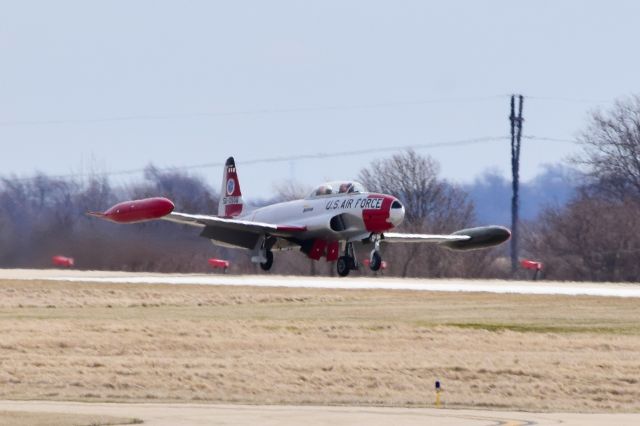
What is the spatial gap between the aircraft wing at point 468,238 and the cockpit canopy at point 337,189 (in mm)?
3702

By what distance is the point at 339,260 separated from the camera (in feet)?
181

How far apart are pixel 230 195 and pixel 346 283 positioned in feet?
19.1

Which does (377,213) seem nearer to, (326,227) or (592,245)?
(326,227)

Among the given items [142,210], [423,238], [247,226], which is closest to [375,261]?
[247,226]

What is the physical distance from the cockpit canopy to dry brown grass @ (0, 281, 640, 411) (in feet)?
11.7

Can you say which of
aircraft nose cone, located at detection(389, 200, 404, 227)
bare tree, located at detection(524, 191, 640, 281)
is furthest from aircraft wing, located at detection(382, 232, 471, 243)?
bare tree, located at detection(524, 191, 640, 281)

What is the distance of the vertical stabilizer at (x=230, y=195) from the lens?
2436 inches

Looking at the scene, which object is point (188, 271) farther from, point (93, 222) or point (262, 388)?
point (262, 388)

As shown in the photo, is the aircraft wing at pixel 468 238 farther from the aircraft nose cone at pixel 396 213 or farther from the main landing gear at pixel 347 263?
the aircraft nose cone at pixel 396 213

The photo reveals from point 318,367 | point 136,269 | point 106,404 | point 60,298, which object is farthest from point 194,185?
point 106,404

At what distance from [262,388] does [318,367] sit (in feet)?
10.5

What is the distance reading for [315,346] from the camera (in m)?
41.6

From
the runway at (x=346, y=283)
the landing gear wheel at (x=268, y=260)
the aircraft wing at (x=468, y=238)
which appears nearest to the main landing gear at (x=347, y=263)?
the landing gear wheel at (x=268, y=260)

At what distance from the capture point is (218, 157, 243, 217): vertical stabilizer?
61884 mm
